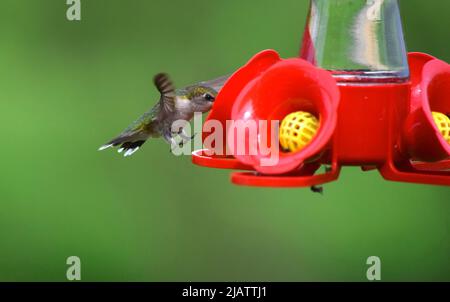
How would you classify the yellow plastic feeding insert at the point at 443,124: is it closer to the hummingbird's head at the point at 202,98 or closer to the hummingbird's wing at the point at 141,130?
the hummingbird's head at the point at 202,98

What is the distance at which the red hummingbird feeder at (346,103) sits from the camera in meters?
3.40

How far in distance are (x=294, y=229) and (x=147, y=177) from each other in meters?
1.27

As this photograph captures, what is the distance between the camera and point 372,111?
351cm

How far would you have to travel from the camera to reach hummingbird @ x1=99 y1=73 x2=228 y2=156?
436 cm


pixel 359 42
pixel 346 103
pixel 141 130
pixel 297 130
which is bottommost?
pixel 297 130

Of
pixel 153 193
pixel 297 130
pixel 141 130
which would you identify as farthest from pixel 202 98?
pixel 153 193

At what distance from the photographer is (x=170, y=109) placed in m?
4.52

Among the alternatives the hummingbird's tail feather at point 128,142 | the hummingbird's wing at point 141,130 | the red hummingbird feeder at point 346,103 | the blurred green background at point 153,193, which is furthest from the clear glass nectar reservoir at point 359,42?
the blurred green background at point 153,193

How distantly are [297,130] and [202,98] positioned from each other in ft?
3.39

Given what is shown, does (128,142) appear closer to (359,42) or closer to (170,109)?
(170,109)

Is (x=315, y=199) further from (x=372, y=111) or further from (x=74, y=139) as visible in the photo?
(x=372, y=111)

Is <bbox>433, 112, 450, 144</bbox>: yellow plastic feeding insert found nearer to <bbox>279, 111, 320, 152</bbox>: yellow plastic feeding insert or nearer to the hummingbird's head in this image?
<bbox>279, 111, 320, 152</bbox>: yellow plastic feeding insert

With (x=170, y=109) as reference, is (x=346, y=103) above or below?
below

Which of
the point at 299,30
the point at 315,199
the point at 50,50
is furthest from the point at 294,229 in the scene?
the point at 50,50
